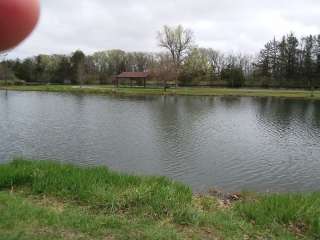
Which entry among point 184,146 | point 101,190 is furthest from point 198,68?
point 101,190

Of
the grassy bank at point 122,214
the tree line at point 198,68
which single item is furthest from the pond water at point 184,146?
the tree line at point 198,68

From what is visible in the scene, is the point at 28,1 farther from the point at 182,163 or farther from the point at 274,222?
the point at 182,163

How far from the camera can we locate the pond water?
16.5 metres

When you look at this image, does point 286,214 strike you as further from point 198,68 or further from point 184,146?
point 198,68

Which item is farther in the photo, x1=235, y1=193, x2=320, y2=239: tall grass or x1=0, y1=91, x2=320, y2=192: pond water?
x1=0, y1=91, x2=320, y2=192: pond water

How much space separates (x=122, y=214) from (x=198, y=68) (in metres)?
88.4

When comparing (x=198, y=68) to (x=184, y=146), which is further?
(x=198, y=68)

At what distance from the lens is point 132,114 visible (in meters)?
38.3

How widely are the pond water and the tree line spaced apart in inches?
1918

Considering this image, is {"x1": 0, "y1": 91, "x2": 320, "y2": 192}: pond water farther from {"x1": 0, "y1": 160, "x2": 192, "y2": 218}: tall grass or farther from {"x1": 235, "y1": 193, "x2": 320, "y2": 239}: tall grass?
{"x1": 235, "y1": 193, "x2": 320, "y2": 239}: tall grass

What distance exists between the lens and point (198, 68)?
93375 millimetres

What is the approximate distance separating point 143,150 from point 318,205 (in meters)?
13.3

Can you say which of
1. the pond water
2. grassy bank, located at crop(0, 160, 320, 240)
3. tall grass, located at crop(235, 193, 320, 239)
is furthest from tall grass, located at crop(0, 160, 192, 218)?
the pond water

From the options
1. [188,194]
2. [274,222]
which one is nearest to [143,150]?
[188,194]
